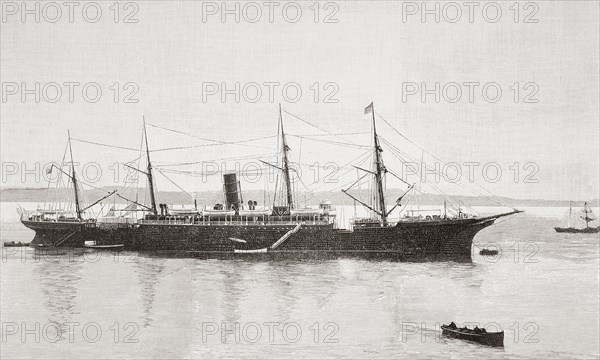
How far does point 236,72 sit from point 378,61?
176 centimetres

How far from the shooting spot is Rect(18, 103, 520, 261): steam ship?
1428 centimetres

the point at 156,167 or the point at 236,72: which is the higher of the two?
the point at 236,72

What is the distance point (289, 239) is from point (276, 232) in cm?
35

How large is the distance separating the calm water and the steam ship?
3117mm

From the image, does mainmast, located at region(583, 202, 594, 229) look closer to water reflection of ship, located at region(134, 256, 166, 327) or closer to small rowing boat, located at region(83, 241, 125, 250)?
water reflection of ship, located at region(134, 256, 166, 327)

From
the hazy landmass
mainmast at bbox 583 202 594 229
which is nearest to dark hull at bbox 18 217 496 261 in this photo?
the hazy landmass

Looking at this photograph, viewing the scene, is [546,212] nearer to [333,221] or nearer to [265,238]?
[333,221]

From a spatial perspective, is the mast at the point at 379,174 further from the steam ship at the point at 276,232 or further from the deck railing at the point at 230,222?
the deck railing at the point at 230,222

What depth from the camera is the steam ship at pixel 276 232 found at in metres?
14.3

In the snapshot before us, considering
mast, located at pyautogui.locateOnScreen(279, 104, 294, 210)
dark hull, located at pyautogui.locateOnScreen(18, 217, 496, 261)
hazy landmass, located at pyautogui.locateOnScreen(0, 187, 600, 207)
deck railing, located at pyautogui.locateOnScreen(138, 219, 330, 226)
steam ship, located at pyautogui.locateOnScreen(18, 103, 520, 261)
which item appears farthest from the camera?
deck railing, located at pyautogui.locateOnScreen(138, 219, 330, 226)

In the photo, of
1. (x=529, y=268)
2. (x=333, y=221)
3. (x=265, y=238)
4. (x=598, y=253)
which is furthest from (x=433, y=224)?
(x=598, y=253)

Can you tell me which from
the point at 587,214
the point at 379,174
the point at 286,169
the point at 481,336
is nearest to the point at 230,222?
the point at 286,169

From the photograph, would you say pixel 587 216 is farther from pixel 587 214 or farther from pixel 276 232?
pixel 276 232

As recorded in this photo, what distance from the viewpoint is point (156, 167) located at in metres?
9.88
